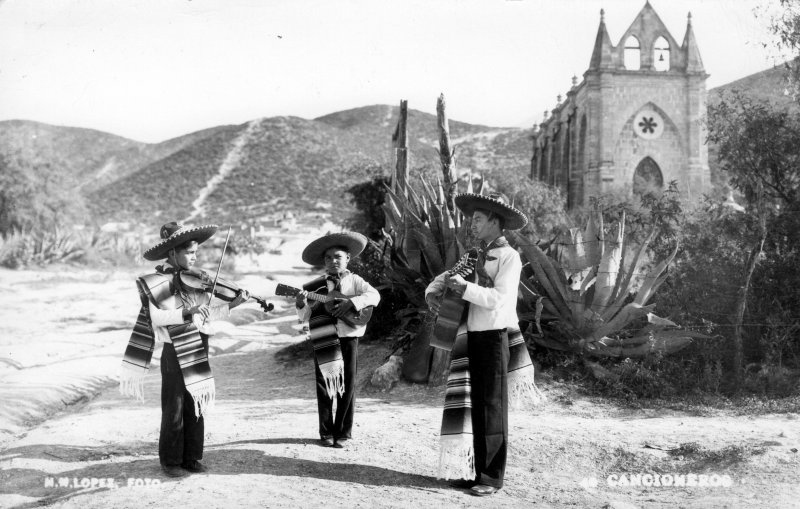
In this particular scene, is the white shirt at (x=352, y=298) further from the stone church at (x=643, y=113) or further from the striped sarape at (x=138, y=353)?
the stone church at (x=643, y=113)

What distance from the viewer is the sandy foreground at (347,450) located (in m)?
4.28

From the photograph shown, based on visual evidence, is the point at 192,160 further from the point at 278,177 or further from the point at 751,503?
the point at 751,503

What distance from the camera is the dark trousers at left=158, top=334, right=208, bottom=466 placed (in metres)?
4.53

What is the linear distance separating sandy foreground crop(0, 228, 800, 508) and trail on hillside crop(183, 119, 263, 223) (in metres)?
35.7

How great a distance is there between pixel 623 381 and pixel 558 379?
637 millimetres

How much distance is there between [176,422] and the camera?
4.56m

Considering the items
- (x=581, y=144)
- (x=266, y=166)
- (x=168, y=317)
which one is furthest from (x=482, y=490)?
(x=266, y=166)

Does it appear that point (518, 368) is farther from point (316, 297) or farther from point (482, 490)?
point (316, 297)

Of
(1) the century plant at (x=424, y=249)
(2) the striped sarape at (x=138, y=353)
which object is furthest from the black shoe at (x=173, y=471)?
(1) the century plant at (x=424, y=249)

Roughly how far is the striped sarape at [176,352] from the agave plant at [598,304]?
3.68 m

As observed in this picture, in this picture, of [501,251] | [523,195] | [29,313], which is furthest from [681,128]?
[501,251]

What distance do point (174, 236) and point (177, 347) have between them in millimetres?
695

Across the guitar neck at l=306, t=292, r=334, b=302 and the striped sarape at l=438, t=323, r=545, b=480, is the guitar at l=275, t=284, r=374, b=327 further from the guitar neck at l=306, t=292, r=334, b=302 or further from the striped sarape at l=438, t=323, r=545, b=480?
the striped sarape at l=438, t=323, r=545, b=480

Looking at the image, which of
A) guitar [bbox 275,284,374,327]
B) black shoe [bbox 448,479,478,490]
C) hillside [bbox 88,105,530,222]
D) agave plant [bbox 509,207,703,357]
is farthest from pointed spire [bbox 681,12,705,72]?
black shoe [bbox 448,479,478,490]
